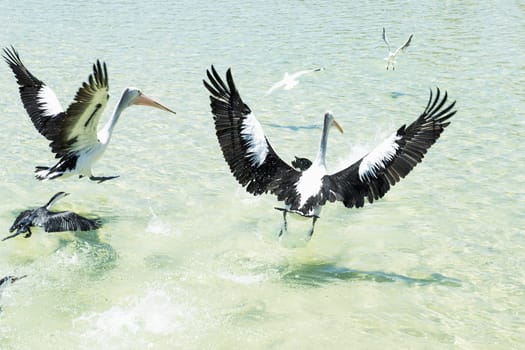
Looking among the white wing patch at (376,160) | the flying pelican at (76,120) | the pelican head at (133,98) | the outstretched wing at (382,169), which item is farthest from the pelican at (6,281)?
the white wing patch at (376,160)

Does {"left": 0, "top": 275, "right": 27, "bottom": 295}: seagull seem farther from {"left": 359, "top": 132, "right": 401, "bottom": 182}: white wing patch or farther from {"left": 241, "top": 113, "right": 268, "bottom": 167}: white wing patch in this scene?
{"left": 359, "top": 132, "right": 401, "bottom": 182}: white wing patch

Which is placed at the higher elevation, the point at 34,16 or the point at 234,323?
the point at 34,16

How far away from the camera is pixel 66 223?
251 inches

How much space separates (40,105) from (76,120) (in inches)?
54.2

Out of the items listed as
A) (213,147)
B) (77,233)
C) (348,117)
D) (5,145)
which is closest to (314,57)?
(348,117)

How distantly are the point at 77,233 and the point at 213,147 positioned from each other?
119 inches

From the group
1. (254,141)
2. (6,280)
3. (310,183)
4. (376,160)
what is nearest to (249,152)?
(254,141)

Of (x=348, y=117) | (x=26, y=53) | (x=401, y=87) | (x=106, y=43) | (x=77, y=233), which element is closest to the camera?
(x=77, y=233)

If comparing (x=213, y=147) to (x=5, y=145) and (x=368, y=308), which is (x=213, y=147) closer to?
(x=5, y=145)

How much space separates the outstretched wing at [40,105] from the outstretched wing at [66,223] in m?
1.12

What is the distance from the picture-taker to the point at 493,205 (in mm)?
7297

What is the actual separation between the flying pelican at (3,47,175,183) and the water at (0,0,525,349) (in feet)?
2.23

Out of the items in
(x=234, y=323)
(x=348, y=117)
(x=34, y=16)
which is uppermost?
(x=34, y=16)

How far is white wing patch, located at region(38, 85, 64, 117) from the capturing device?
7.42 m
